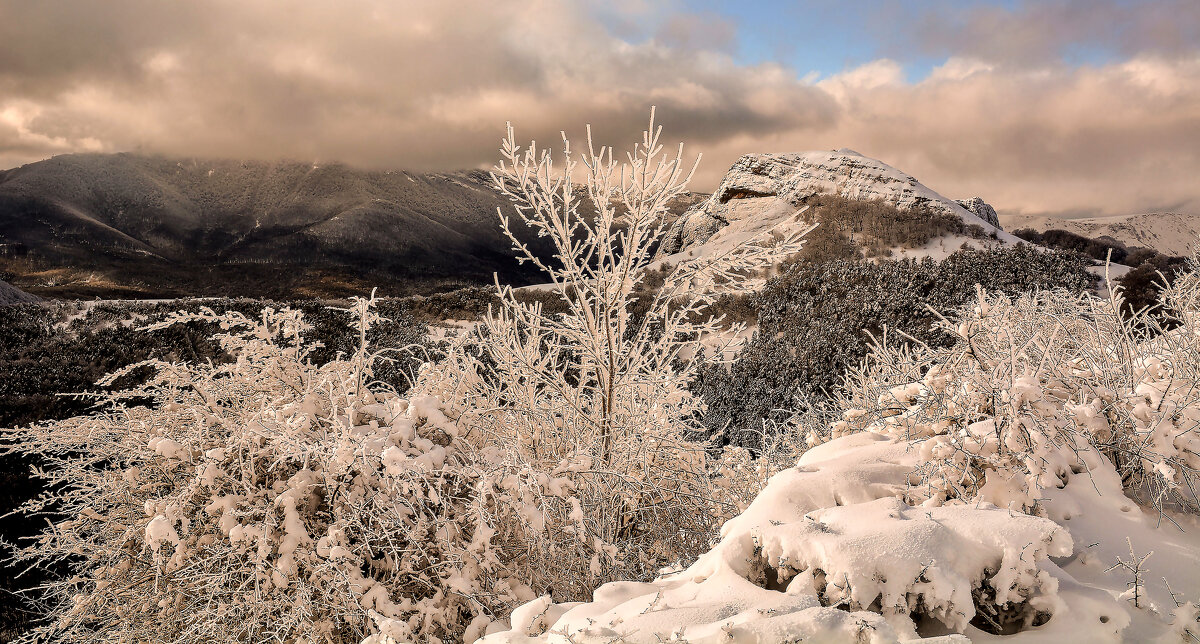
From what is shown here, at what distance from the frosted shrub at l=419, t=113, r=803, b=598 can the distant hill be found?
147 ft

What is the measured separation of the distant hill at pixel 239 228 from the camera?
177ft

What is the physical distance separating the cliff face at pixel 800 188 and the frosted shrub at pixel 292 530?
900 inches

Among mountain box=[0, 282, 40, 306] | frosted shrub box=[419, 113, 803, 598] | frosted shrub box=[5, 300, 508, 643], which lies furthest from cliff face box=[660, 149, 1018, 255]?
mountain box=[0, 282, 40, 306]

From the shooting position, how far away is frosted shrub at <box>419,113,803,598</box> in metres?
3.08

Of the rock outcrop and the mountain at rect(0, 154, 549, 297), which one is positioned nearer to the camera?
the rock outcrop

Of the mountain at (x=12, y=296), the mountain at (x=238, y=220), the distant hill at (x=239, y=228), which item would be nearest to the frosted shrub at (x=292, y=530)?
the mountain at (x=12, y=296)

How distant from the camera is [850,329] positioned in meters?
16.1

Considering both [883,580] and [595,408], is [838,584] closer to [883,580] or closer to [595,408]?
[883,580]

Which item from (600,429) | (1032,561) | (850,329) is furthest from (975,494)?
(850,329)

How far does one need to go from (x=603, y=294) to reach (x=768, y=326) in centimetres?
1582

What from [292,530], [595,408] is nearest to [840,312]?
[595,408]

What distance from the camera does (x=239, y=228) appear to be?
86.6m

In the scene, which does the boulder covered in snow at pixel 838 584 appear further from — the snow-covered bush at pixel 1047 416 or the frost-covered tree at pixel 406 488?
the frost-covered tree at pixel 406 488

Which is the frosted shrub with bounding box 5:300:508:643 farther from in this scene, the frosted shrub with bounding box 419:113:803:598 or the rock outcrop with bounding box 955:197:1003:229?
the rock outcrop with bounding box 955:197:1003:229
